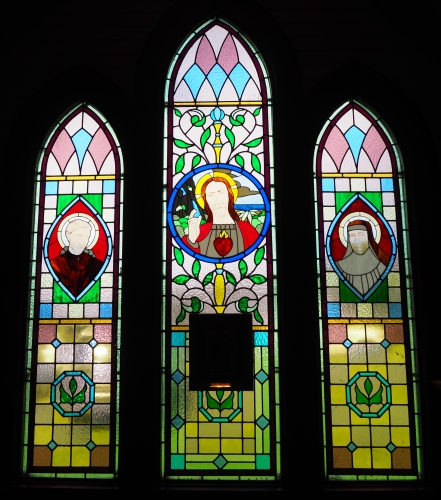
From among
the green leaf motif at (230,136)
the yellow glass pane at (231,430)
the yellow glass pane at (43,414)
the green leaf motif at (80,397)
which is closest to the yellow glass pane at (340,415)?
the yellow glass pane at (231,430)

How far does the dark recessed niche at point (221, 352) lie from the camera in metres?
4.52

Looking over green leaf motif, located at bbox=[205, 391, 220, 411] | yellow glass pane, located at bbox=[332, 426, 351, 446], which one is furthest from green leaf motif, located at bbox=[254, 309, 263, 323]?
yellow glass pane, located at bbox=[332, 426, 351, 446]

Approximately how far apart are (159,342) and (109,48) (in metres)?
2.06

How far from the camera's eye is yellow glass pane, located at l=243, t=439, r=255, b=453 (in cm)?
446

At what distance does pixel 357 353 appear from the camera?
458 centimetres

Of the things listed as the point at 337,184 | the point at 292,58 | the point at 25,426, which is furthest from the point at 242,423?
the point at 292,58

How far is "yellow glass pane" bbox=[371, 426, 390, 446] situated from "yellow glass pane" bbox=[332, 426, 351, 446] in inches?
6.1

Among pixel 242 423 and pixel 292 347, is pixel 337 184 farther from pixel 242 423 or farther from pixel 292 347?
pixel 242 423

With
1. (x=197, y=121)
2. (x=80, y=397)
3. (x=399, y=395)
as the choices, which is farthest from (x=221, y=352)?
(x=197, y=121)

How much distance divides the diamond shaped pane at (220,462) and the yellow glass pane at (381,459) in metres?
0.92

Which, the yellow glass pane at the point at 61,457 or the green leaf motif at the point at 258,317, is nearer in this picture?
the yellow glass pane at the point at 61,457

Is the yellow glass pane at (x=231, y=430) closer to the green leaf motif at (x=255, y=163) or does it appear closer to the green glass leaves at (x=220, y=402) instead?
the green glass leaves at (x=220, y=402)

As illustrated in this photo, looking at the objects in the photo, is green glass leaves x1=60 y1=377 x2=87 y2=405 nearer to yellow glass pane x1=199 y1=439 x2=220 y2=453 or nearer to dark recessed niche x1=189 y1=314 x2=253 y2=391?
dark recessed niche x1=189 y1=314 x2=253 y2=391

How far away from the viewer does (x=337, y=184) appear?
4.86m
